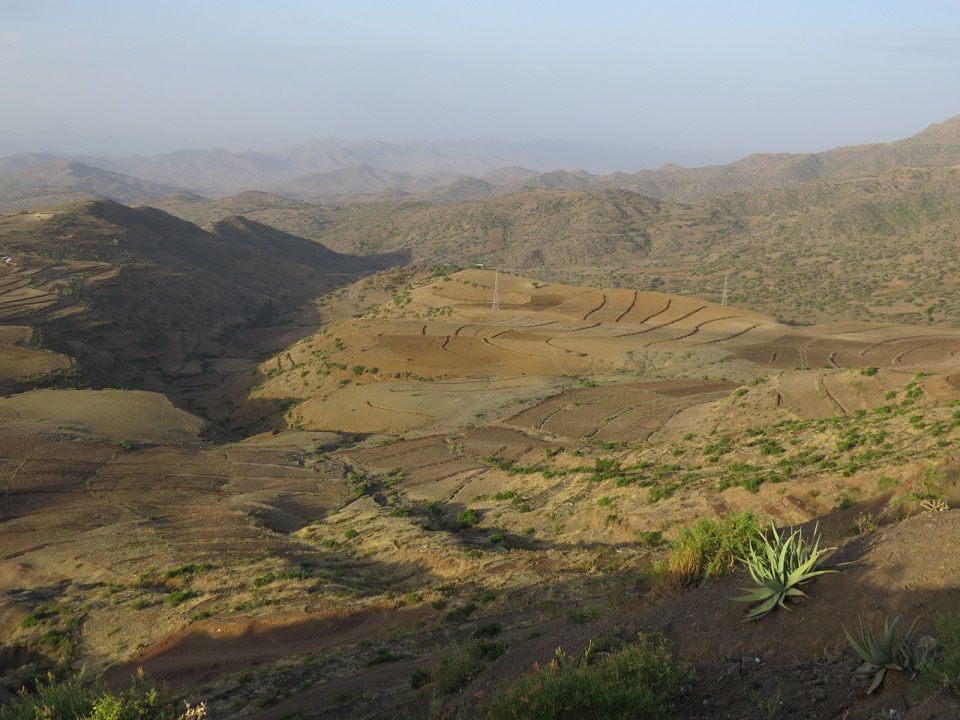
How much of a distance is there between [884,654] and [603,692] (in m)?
2.84

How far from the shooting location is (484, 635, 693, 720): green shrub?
273 inches

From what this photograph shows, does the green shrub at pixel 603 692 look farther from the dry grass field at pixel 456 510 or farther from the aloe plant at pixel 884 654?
the aloe plant at pixel 884 654

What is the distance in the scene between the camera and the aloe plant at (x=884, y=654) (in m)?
6.55

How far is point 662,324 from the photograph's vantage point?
Answer: 67875 millimetres

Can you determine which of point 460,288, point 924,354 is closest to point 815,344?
point 924,354

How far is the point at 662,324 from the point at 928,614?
62.3m

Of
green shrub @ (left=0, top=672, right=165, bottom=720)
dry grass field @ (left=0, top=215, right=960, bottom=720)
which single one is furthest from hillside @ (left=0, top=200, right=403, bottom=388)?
green shrub @ (left=0, top=672, right=165, bottom=720)

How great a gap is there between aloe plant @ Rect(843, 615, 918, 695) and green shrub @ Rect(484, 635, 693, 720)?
6.13 ft

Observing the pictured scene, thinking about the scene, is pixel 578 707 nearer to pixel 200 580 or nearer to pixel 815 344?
pixel 200 580

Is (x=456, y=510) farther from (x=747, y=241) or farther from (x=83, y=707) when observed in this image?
(x=747, y=241)

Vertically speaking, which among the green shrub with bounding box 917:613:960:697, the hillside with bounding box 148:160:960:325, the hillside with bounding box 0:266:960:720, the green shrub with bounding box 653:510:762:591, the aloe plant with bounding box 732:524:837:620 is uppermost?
the hillside with bounding box 148:160:960:325

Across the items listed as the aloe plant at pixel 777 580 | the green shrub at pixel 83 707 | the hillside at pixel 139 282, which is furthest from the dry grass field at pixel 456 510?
the hillside at pixel 139 282

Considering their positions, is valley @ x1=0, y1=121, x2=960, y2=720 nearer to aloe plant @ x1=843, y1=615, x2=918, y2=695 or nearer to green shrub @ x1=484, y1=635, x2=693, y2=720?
aloe plant @ x1=843, y1=615, x2=918, y2=695

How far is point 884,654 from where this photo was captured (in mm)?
6688
